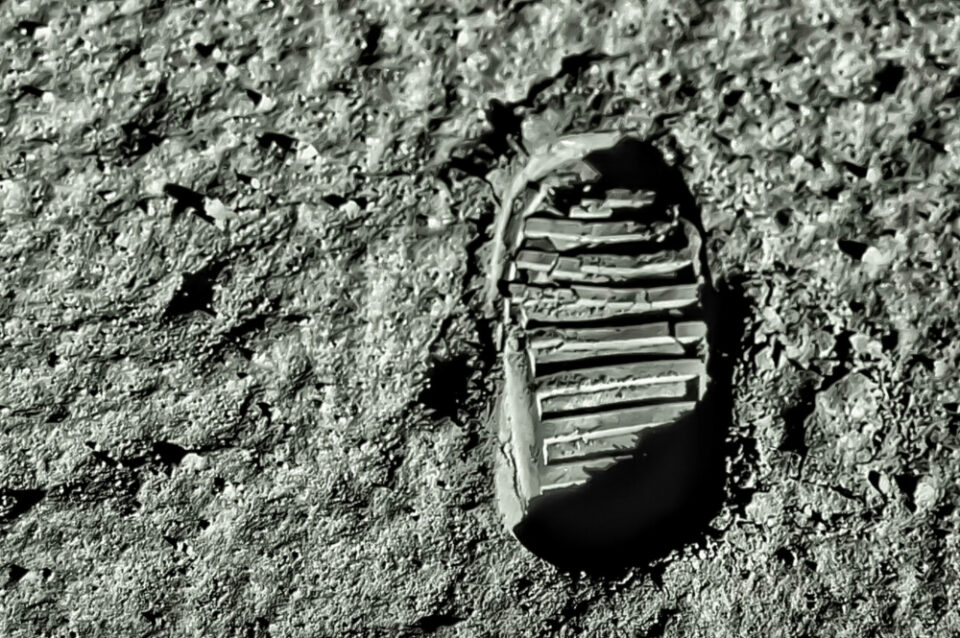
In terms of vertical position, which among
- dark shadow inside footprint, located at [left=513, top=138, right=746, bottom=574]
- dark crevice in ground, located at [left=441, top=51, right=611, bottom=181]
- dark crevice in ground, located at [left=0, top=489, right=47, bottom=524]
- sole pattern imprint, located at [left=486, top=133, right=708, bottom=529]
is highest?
dark crevice in ground, located at [left=441, top=51, right=611, bottom=181]

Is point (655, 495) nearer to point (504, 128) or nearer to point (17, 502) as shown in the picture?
point (504, 128)

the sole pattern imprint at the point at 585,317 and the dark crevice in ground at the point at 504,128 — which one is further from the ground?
the dark crevice in ground at the point at 504,128

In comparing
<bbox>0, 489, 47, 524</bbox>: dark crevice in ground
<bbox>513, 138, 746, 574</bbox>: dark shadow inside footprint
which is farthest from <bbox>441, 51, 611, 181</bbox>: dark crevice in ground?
<bbox>0, 489, 47, 524</bbox>: dark crevice in ground

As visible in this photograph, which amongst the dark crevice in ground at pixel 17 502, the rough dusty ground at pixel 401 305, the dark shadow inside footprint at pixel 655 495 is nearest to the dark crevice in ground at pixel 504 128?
the rough dusty ground at pixel 401 305

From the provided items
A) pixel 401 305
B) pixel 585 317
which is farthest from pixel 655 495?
pixel 401 305

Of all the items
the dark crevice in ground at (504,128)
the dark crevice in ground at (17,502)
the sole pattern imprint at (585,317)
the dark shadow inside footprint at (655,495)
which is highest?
the dark crevice in ground at (504,128)

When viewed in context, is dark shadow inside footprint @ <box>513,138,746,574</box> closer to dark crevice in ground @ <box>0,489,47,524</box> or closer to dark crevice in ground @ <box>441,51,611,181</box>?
dark crevice in ground @ <box>441,51,611,181</box>

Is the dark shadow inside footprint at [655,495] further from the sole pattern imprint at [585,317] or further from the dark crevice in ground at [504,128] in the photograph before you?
the dark crevice in ground at [504,128]
